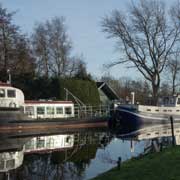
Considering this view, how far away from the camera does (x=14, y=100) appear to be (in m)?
37.3

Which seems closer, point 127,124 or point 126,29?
point 127,124

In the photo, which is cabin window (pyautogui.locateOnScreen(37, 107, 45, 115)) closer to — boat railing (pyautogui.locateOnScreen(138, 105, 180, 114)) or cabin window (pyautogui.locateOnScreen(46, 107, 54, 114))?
cabin window (pyautogui.locateOnScreen(46, 107, 54, 114))

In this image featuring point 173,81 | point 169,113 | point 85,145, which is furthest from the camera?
point 173,81

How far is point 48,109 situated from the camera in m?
43.0

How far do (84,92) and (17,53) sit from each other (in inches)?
369

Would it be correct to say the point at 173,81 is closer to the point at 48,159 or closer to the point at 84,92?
the point at 84,92

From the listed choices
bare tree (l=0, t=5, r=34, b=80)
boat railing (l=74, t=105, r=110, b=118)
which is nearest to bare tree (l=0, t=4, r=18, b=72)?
bare tree (l=0, t=5, r=34, b=80)

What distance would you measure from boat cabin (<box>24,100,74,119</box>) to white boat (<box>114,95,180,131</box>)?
6.61 metres

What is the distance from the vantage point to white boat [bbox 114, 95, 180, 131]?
48938mm

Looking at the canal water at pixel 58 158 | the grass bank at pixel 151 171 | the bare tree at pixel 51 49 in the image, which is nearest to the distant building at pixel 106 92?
the bare tree at pixel 51 49

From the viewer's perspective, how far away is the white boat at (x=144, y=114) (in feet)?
161

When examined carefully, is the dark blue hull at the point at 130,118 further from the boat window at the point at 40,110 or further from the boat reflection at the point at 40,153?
the boat reflection at the point at 40,153

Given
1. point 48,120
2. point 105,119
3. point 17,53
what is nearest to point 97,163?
point 48,120

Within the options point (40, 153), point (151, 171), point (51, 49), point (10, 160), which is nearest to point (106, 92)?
point (51, 49)
